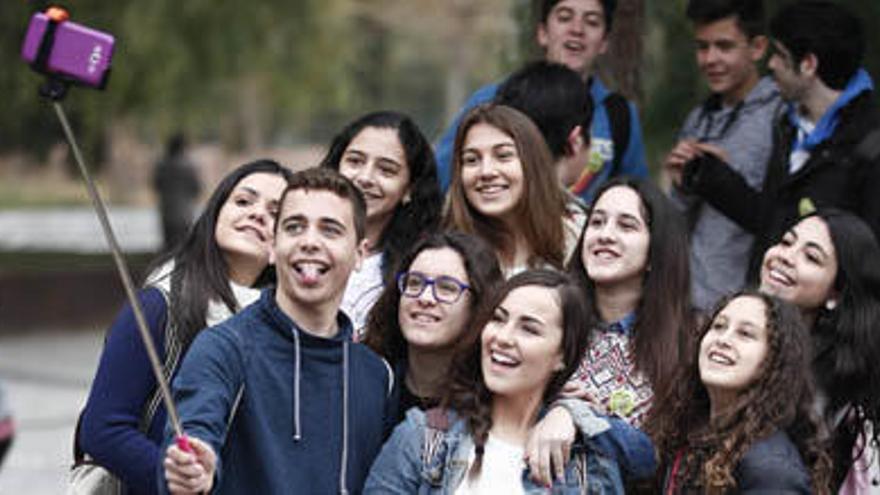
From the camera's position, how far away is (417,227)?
16.6 ft

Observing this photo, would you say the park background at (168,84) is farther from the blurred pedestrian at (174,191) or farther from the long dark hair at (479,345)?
the long dark hair at (479,345)

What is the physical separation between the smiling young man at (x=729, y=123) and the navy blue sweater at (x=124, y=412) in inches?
102

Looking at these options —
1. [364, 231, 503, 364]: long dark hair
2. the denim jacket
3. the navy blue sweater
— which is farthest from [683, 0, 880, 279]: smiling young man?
the navy blue sweater

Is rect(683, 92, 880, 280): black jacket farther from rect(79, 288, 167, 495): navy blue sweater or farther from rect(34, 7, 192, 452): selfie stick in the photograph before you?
rect(34, 7, 192, 452): selfie stick

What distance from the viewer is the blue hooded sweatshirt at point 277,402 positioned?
3.73 m

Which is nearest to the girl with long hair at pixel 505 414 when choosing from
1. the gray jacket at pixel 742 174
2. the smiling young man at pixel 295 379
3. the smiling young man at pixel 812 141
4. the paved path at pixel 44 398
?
the smiling young man at pixel 295 379

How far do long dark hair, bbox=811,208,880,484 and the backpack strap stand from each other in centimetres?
114

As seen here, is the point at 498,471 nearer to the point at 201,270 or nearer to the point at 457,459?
the point at 457,459

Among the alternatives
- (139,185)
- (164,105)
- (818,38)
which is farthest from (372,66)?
(818,38)

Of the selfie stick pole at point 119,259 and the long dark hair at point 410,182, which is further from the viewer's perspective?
the long dark hair at point 410,182

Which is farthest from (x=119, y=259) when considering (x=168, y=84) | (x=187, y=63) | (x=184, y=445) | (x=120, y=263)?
(x=168, y=84)

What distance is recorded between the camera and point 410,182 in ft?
16.6

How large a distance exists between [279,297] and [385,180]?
1129mm

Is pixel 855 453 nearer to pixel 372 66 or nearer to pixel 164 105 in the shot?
pixel 164 105
